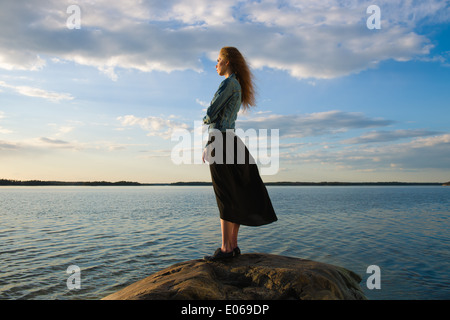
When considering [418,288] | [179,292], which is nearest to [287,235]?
[418,288]

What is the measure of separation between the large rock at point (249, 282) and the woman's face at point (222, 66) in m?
2.89

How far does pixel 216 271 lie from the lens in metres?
4.62

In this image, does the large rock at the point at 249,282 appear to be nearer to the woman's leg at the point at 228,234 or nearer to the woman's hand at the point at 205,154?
the woman's leg at the point at 228,234

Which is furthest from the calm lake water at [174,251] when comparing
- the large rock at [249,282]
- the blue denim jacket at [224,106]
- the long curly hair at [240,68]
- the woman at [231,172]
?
the long curly hair at [240,68]

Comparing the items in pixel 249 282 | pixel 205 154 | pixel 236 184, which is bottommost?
pixel 249 282

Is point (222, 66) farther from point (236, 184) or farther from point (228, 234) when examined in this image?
point (228, 234)

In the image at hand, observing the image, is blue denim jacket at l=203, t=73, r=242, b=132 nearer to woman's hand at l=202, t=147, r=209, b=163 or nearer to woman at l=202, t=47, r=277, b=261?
woman at l=202, t=47, r=277, b=261

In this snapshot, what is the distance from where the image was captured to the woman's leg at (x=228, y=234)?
Answer: 4892mm

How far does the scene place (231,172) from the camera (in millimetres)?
4852

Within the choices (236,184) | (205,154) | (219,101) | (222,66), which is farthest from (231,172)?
(222,66)

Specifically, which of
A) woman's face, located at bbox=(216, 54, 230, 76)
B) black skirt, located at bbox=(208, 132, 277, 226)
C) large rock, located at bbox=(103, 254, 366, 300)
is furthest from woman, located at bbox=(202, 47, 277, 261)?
large rock, located at bbox=(103, 254, 366, 300)

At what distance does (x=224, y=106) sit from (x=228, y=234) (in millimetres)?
1912

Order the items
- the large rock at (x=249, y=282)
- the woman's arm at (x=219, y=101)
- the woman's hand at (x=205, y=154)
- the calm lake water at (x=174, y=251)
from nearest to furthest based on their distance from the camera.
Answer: the large rock at (x=249, y=282) → the woman's arm at (x=219, y=101) → the woman's hand at (x=205, y=154) → the calm lake water at (x=174, y=251)

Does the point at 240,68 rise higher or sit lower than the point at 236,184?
higher
